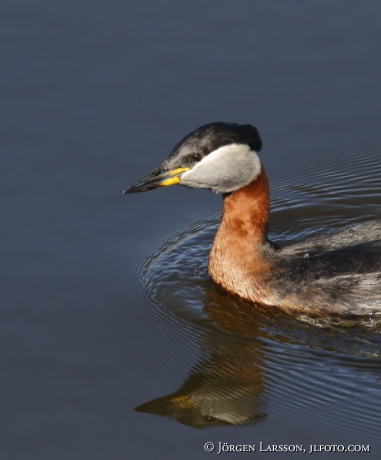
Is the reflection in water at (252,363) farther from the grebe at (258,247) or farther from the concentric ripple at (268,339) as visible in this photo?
the grebe at (258,247)

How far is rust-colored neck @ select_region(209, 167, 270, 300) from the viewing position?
10.9 m

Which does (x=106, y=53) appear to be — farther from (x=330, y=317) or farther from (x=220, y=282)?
(x=330, y=317)

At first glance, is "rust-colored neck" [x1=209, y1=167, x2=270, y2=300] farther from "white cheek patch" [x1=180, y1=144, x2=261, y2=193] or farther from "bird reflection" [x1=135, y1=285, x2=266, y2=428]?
"bird reflection" [x1=135, y1=285, x2=266, y2=428]

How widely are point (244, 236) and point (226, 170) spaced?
0.90 metres

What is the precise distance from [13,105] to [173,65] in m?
2.63

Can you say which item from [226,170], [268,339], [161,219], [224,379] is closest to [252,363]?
[224,379]

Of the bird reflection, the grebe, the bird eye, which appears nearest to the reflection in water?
the bird reflection

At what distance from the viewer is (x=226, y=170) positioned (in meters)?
10.6

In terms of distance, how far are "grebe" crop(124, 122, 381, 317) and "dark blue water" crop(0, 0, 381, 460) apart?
1.08 ft

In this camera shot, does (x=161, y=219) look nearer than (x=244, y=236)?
No

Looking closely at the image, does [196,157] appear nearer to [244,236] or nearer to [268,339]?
[244,236]

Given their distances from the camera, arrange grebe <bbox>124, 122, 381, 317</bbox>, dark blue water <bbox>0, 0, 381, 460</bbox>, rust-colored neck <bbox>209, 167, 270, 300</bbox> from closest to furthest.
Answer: dark blue water <bbox>0, 0, 381, 460</bbox> → grebe <bbox>124, 122, 381, 317</bbox> → rust-colored neck <bbox>209, 167, 270, 300</bbox>

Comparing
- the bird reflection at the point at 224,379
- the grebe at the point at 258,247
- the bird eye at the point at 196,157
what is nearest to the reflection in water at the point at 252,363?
the bird reflection at the point at 224,379

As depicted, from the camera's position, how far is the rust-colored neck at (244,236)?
429 inches
